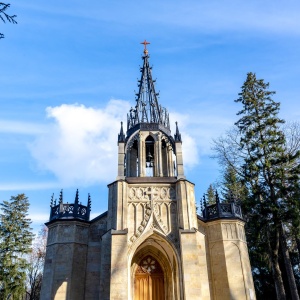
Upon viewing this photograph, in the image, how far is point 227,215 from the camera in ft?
59.8

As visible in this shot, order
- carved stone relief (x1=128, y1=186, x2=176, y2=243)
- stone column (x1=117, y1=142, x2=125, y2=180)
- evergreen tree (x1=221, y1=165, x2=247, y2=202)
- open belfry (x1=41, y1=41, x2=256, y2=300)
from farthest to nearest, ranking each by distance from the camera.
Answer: evergreen tree (x1=221, y1=165, x2=247, y2=202) → stone column (x1=117, y1=142, x2=125, y2=180) → carved stone relief (x1=128, y1=186, x2=176, y2=243) → open belfry (x1=41, y1=41, x2=256, y2=300)

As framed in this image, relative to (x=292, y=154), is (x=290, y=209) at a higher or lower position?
lower

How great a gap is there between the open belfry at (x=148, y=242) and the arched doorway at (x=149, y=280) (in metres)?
0.05

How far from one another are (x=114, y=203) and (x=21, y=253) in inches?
668

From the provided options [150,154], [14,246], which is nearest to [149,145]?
[150,154]

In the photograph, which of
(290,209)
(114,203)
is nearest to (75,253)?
(114,203)

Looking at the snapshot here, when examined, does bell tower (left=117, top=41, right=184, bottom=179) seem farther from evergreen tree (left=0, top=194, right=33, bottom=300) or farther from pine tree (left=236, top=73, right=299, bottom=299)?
evergreen tree (left=0, top=194, right=33, bottom=300)

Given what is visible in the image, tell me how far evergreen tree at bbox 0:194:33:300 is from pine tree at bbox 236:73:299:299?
66.2ft

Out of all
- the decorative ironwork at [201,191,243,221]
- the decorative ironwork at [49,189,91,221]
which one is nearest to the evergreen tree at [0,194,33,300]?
the decorative ironwork at [49,189,91,221]

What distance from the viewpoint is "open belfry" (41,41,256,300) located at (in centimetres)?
1426

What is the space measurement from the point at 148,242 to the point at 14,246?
17314 mm

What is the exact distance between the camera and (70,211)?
17578 millimetres

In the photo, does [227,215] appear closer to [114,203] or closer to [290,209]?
[290,209]

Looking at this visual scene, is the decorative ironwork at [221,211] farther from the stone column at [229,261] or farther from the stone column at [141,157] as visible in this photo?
the stone column at [141,157]
